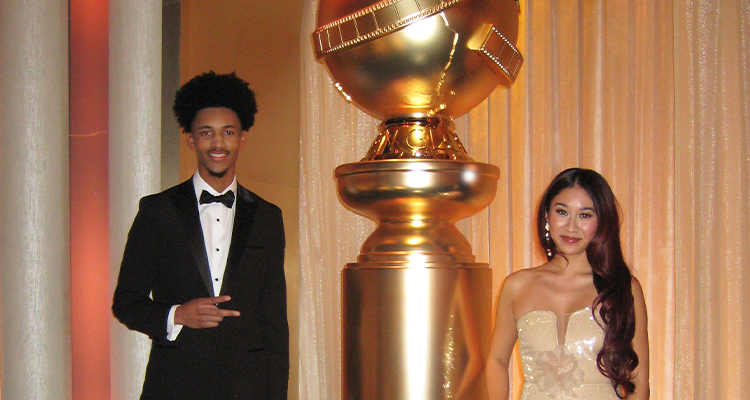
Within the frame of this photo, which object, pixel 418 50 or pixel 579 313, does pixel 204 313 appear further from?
pixel 579 313

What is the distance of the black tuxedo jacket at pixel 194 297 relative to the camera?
2.13m

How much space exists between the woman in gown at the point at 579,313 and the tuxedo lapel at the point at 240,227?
2.95 ft

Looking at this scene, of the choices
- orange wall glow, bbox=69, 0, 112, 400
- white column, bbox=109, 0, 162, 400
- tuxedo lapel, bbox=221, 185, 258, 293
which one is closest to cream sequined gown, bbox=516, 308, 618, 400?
tuxedo lapel, bbox=221, 185, 258, 293

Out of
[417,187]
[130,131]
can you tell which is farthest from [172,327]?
[130,131]

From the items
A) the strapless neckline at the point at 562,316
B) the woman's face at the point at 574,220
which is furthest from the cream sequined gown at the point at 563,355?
the woman's face at the point at 574,220

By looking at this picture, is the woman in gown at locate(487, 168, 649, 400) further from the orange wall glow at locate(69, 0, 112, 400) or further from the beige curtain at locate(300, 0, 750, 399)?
the orange wall glow at locate(69, 0, 112, 400)

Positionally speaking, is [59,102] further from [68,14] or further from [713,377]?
[713,377]

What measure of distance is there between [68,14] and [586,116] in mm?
2348

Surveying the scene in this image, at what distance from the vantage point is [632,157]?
2699 millimetres

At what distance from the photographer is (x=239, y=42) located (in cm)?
→ 324

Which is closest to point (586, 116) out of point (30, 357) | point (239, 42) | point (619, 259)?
point (619, 259)

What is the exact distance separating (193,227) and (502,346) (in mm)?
1092

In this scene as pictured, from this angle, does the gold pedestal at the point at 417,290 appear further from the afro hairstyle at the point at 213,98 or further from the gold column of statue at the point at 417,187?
the afro hairstyle at the point at 213,98

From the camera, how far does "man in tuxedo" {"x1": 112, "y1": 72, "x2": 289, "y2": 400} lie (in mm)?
2131
